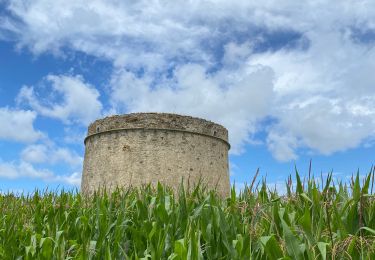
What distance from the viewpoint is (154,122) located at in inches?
663

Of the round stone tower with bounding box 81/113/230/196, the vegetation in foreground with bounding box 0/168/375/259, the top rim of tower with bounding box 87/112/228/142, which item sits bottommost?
the vegetation in foreground with bounding box 0/168/375/259

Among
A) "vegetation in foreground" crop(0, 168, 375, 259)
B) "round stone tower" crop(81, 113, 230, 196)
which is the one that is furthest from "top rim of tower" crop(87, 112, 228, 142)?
"vegetation in foreground" crop(0, 168, 375, 259)

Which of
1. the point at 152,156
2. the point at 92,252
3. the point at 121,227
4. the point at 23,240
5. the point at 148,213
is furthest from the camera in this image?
the point at 152,156

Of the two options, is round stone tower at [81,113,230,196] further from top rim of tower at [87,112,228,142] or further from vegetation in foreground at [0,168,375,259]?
vegetation in foreground at [0,168,375,259]

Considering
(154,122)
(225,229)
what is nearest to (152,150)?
(154,122)

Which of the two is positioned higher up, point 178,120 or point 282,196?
point 178,120

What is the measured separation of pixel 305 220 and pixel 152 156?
13.8 meters

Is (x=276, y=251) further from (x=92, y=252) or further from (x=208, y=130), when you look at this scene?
(x=208, y=130)

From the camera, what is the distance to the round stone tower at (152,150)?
1673cm

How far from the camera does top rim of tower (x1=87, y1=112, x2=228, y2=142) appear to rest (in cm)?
1684

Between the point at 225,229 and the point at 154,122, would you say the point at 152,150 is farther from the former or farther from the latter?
the point at 225,229

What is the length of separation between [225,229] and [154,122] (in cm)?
1360

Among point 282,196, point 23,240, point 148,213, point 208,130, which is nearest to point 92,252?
point 148,213

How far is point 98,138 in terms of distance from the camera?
1795 cm
